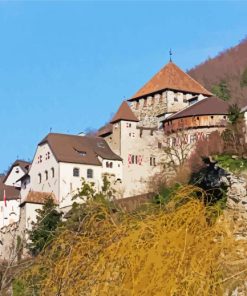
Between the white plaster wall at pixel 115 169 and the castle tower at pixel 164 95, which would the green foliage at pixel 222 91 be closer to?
the castle tower at pixel 164 95

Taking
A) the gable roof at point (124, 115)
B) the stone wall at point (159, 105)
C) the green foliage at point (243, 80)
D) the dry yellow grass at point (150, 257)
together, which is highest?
the green foliage at point (243, 80)

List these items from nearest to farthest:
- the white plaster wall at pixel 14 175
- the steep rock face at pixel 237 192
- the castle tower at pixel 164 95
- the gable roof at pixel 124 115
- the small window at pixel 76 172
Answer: the steep rock face at pixel 237 192 → the small window at pixel 76 172 → the gable roof at pixel 124 115 → the castle tower at pixel 164 95 → the white plaster wall at pixel 14 175

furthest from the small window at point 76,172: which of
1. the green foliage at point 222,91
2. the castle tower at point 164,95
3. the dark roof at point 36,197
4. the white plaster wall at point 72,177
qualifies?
the green foliage at point 222,91

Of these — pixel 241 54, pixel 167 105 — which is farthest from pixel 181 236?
pixel 241 54

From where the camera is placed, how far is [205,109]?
6006 centimetres

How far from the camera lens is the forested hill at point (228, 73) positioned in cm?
10246

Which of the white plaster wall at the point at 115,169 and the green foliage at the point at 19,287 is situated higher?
the white plaster wall at the point at 115,169

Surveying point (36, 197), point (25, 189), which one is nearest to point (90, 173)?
point (36, 197)

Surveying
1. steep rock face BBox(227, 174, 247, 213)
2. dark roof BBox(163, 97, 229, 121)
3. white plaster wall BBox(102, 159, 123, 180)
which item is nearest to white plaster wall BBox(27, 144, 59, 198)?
white plaster wall BBox(102, 159, 123, 180)

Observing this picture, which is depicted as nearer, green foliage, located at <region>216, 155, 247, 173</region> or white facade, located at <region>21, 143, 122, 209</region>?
green foliage, located at <region>216, 155, 247, 173</region>

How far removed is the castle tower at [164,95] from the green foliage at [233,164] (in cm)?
4947

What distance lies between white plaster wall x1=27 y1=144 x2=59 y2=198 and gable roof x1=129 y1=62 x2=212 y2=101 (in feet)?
47.0

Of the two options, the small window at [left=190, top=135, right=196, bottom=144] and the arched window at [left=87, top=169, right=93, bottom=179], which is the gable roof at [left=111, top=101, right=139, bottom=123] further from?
the arched window at [left=87, top=169, right=93, bottom=179]

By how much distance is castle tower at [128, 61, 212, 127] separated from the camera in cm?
6681
